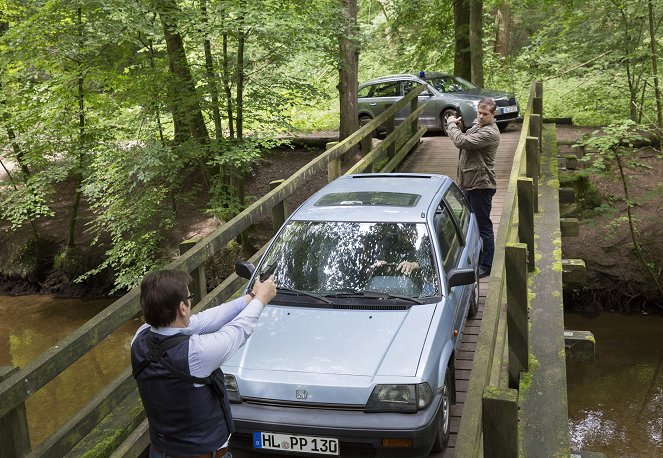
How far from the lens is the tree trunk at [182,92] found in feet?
43.6

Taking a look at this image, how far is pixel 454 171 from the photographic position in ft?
42.6

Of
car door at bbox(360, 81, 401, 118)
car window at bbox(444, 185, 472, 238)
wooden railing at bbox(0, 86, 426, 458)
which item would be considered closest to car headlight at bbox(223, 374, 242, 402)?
wooden railing at bbox(0, 86, 426, 458)

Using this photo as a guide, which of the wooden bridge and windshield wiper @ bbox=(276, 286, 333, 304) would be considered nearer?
the wooden bridge

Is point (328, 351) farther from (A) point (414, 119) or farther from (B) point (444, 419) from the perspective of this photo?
(A) point (414, 119)

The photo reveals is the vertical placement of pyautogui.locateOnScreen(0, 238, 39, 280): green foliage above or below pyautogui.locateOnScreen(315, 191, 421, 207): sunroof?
below

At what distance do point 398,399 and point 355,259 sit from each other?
1.55 metres

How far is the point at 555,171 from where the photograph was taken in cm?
1185

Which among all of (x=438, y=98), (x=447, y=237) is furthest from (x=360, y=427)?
(x=438, y=98)

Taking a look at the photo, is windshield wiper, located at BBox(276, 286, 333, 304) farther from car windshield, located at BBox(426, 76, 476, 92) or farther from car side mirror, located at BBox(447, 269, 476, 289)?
car windshield, located at BBox(426, 76, 476, 92)

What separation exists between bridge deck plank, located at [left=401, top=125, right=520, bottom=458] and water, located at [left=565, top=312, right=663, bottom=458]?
3582 mm

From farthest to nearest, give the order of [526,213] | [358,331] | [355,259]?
[526,213] → [355,259] → [358,331]

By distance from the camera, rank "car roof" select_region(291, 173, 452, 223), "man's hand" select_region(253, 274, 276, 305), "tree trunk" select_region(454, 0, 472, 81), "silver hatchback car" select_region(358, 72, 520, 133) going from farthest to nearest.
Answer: "tree trunk" select_region(454, 0, 472, 81)
"silver hatchback car" select_region(358, 72, 520, 133)
"car roof" select_region(291, 173, 452, 223)
"man's hand" select_region(253, 274, 276, 305)

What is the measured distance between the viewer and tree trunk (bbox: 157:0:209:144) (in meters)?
13.3

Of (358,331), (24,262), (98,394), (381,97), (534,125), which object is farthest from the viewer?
(381,97)
